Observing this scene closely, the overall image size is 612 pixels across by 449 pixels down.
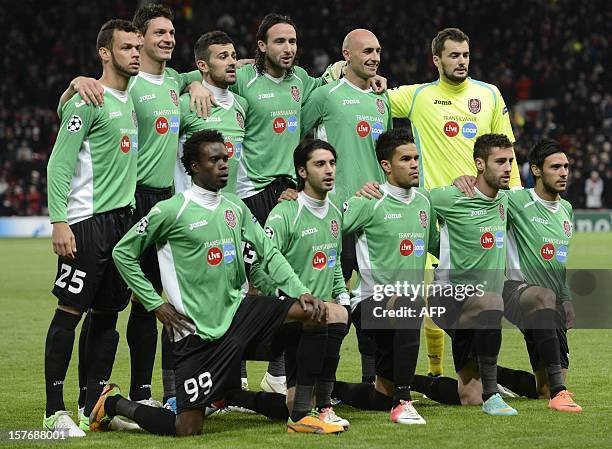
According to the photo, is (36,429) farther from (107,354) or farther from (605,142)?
(605,142)

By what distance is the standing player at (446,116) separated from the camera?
26.7 ft

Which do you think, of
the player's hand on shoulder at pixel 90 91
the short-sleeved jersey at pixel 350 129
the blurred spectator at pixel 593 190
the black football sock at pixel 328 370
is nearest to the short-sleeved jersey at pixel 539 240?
the short-sleeved jersey at pixel 350 129

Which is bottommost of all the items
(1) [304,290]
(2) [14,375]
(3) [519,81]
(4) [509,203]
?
(2) [14,375]

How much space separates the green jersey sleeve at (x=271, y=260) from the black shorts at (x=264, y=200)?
1.04 meters

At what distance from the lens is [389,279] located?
23.6 ft

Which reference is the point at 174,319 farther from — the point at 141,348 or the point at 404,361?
the point at 404,361

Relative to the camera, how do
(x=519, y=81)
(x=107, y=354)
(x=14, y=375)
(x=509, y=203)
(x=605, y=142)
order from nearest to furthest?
(x=107, y=354)
(x=509, y=203)
(x=14, y=375)
(x=605, y=142)
(x=519, y=81)

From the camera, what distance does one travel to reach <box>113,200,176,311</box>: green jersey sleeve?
637cm

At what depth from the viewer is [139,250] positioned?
640 cm

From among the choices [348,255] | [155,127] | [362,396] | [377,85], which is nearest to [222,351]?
[362,396]

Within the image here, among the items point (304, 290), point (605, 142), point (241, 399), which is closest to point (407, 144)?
point (304, 290)

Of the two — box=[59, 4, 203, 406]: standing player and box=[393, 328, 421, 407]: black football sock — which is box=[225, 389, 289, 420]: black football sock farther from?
box=[393, 328, 421, 407]: black football sock

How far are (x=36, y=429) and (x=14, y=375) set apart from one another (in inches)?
94.8

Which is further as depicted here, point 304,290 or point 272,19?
point 272,19
